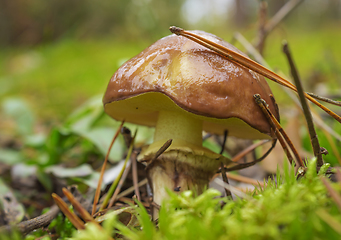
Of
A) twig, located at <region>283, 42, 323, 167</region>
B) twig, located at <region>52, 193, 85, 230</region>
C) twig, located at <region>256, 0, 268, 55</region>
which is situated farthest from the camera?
twig, located at <region>256, 0, 268, 55</region>

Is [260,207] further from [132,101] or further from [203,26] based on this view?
[203,26]

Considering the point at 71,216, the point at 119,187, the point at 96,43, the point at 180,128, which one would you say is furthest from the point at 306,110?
the point at 96,43

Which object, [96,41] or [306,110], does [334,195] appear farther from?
[96,41]

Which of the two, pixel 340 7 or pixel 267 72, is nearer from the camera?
pixel 267 72

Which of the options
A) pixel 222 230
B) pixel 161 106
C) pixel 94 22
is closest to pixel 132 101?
pixel 161 106

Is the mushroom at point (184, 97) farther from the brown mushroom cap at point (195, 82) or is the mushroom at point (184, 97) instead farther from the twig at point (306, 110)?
the twig at point (306, 110)

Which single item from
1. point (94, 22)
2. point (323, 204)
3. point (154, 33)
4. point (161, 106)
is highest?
point (94, 22)

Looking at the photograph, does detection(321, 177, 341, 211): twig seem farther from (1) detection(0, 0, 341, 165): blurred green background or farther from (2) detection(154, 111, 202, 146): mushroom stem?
(1) detection(0, 0, 341, 165): blurred green background

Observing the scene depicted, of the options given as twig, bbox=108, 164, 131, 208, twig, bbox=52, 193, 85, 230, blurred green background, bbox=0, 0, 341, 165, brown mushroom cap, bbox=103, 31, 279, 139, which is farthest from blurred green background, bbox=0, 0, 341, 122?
twig, bbox=52, 193, 85, 230
